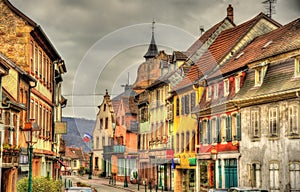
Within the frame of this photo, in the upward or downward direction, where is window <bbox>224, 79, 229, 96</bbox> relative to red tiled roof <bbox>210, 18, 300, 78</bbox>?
downward

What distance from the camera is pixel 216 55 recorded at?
49469mm

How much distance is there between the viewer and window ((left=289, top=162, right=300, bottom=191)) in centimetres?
3199

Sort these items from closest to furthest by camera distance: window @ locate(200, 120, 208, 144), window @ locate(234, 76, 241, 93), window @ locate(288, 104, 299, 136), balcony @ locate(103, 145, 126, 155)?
window @ locate(288, 104, 299, 136)
window @ locate(234, 76, 241, 93)
window @ locate(200, 120, 208, 144)
balcony @ locate(103, 145, 126, 155)

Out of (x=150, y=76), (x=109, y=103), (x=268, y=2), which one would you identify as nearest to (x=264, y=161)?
(x=268, y=2)

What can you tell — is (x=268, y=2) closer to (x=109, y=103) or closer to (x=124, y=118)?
(x=124, y=118)

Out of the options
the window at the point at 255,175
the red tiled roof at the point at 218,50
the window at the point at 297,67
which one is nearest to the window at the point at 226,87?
the red tiled roof at the point at 218,50

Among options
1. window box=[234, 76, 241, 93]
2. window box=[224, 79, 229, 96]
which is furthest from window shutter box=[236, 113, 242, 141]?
window box=[224, 79, 229, 96]

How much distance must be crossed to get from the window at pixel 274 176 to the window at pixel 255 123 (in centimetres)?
248

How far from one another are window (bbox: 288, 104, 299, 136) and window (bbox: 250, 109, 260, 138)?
3.79 m

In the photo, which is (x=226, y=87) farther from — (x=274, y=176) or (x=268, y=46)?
(x=274, y=176)

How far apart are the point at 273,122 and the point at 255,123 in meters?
2.33

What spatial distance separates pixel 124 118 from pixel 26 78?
52863mm

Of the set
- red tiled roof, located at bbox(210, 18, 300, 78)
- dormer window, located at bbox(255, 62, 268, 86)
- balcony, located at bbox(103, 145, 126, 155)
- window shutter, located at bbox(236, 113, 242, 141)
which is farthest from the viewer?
balcony, located at bbox(103, 145, 126, 155)

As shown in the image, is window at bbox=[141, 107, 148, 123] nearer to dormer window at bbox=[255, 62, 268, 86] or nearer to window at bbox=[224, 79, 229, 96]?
window at bbox=[224, 79, 229, 96]
